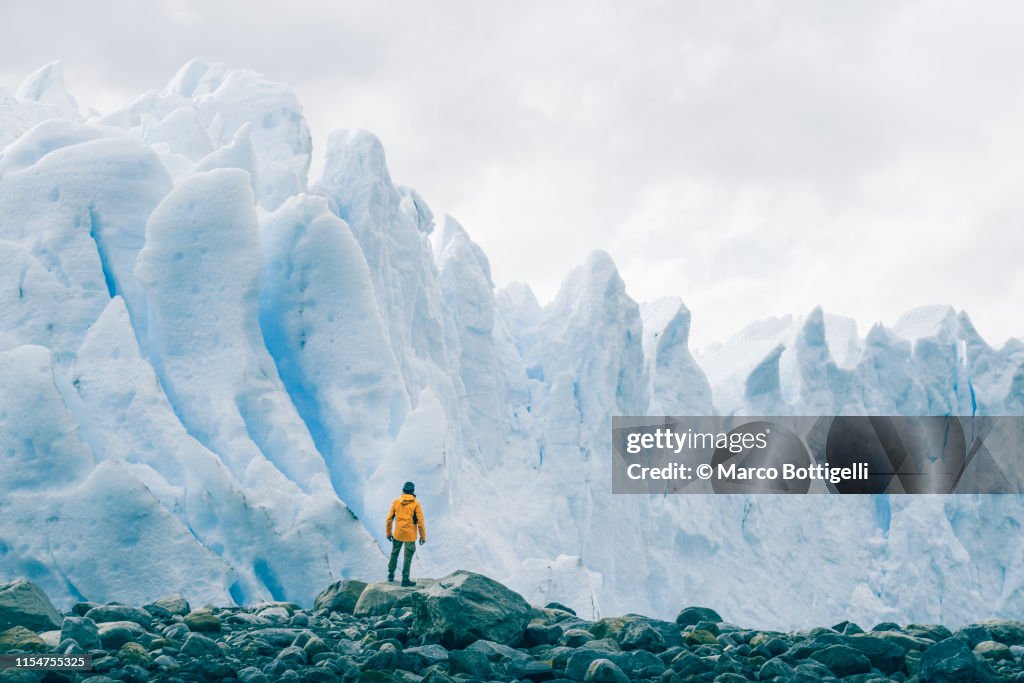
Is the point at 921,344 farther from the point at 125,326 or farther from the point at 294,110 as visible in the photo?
the point at 125,326

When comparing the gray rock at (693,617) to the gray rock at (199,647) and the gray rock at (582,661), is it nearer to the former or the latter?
the gray rock at (582,661)

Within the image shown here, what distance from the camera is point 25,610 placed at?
639cm

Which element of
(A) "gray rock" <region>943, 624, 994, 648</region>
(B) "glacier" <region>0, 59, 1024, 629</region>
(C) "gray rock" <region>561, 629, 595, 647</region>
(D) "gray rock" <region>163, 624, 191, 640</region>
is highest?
(B) "glacier" <region>0, 59, 1024, 629</region>

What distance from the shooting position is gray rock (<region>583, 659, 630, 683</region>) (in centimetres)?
505

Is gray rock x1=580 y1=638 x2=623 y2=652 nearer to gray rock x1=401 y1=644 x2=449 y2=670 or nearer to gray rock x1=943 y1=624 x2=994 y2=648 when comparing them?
gray rock x1=401 y1=644 x2=449 y2=670

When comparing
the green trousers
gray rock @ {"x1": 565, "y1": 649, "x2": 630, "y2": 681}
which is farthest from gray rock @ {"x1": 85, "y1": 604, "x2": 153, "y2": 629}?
gray rock @ {"x1": 565, "y1": 649, "x2": 630, "y2": 681}

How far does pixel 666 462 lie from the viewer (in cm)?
2128

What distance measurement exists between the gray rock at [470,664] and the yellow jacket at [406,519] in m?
2.83

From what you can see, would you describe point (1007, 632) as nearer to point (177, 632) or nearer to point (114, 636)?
point (177, 632)

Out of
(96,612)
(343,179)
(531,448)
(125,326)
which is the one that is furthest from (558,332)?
(96,612)

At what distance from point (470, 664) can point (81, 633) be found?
2.10 m

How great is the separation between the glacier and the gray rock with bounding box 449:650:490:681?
5.62 meters

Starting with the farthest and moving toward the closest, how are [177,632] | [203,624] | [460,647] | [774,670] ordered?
1. [203,624]
2. [177,632]
3. [460,647]
4. [774,670]

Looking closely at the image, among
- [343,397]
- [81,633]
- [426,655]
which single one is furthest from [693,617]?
[343,397]
